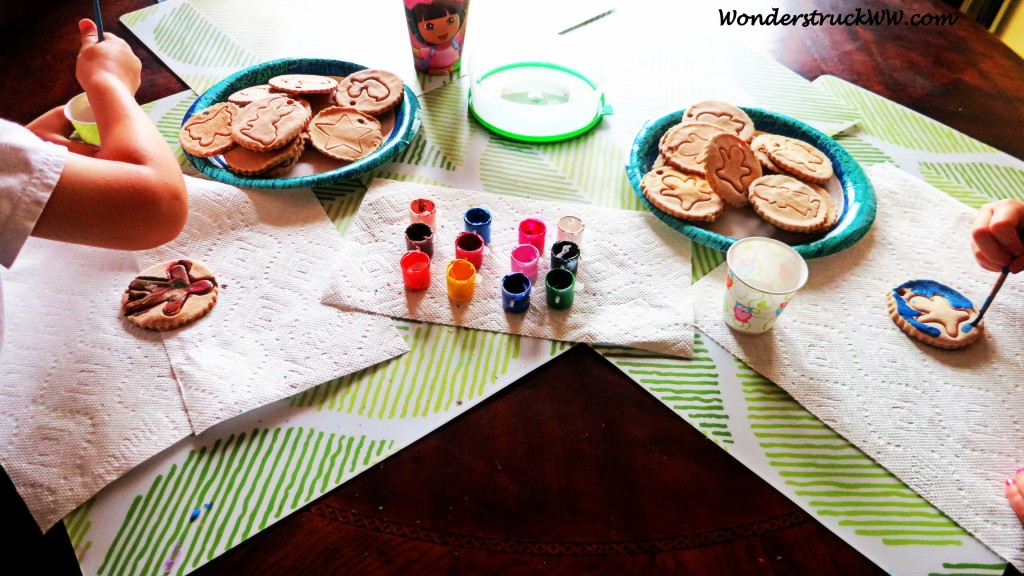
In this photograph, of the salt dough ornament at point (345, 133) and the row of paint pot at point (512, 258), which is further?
the salt dough ornament at point (345, 133)

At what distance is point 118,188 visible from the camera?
83cm

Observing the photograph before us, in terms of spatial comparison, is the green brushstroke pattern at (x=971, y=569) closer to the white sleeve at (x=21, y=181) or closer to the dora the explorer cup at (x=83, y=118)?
the white sleeve at (x=21, y=181)

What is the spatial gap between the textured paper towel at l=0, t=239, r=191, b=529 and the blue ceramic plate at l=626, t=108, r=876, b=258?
812 mm

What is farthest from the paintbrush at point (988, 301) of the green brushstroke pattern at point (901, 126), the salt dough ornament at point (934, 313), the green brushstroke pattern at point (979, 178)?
the green brushstroke pattern at point (901, 126)

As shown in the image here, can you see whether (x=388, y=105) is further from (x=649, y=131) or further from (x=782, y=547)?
(x=782, y=547)

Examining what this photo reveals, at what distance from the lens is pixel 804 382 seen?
887mm

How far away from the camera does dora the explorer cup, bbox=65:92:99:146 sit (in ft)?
3.62

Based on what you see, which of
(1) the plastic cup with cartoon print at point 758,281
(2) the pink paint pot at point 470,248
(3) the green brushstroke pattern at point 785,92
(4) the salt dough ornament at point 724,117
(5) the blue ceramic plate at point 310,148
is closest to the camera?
(1) the plastic cup with cartoon print at point 758,281

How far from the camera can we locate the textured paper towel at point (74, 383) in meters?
0.76

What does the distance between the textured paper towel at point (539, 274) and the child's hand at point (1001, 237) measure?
417mm

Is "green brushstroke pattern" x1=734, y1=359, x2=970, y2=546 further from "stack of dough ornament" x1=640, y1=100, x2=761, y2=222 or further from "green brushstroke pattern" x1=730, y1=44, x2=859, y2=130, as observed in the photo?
"green brushstroke pattern" x1=730, y1=44, x2=859, y2=130

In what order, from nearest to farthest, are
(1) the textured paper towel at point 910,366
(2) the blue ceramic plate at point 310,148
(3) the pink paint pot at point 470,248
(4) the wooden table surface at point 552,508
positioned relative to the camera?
(4) the wooden table surface at point 552,508, (1) the textured paper towel at point 910,366, (3) the pink paint pot at point 470,248, (2) the blue ceramic plate at point 310,148

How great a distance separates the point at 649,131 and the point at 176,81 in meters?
0.99

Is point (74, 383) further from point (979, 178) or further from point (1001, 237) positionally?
point (979, 178)
